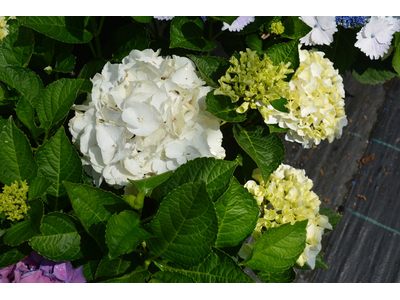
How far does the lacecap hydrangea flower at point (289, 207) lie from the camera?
2.69 ft

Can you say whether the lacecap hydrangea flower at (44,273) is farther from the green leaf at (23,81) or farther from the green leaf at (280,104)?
the green leaf at (280,104)

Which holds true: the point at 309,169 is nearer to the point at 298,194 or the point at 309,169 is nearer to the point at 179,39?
the point at 298,194

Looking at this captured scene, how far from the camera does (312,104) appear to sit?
87cm

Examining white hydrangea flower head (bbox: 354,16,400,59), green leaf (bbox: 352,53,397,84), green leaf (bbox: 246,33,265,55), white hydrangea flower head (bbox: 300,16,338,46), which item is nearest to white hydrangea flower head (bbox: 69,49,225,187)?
green leaf (bbox: 246,33,265,55)

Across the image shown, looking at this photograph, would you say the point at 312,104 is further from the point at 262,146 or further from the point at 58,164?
the point at 58,164

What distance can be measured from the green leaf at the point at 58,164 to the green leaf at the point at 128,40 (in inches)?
15.2

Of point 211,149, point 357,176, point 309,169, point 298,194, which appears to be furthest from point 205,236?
point 357,176

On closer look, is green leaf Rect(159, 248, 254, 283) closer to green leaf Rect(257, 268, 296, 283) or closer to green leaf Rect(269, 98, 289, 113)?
green leaf Rect(257, 268, 296, 283)

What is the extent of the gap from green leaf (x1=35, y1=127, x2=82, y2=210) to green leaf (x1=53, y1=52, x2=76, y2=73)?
371mm

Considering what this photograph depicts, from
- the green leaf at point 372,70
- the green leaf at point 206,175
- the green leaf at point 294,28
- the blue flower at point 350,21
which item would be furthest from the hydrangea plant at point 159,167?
the green leaf at point 372,70

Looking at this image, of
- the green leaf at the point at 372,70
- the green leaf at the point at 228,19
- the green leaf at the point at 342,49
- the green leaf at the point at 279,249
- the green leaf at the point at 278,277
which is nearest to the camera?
the green leaf at the point at 279,249

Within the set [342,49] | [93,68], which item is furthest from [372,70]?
[93,68]

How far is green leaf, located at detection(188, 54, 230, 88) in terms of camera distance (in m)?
0.83

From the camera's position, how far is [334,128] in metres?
0.93
